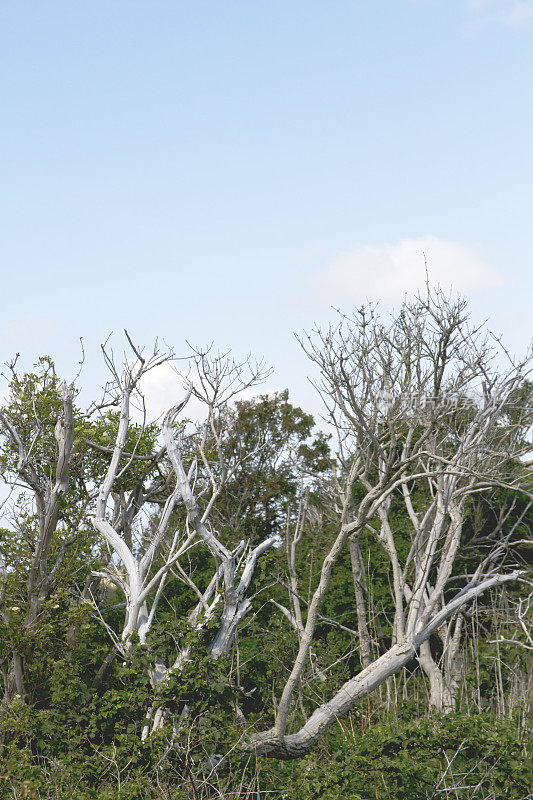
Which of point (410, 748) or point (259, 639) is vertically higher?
point (259, 639)

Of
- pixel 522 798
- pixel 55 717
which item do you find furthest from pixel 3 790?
pixel 522 798

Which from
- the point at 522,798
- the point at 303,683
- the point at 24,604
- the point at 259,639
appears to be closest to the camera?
the point at 522,798

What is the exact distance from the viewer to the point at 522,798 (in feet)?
18.6

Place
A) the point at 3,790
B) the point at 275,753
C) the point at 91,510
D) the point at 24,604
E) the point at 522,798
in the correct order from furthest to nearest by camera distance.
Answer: the point at 91,510, the point at 24,604, the point at 275,753, the point at 3,790, the point at 522,798

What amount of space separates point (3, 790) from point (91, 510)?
3.69 m

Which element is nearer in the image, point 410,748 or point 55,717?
point 410,748

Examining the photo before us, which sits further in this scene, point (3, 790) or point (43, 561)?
point (43, 561)

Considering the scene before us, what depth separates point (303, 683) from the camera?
885 cm

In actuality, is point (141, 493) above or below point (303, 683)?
above

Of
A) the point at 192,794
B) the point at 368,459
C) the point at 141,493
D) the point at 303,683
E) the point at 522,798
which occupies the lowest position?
the point at 522,798

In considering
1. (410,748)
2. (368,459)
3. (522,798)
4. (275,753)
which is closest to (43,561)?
(275,753)

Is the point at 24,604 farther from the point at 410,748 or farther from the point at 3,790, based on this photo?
the point at 410,748

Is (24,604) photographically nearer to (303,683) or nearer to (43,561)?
(43,561)

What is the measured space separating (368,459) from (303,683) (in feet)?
10.7
